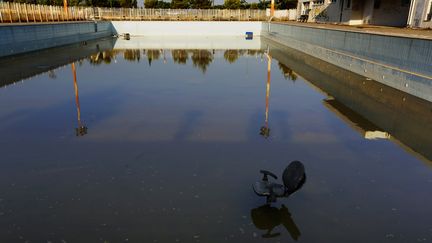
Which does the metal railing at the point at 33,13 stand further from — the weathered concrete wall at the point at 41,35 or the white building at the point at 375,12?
the white building at the point at 375,12

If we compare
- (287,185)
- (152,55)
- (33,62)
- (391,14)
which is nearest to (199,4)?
(391,14)

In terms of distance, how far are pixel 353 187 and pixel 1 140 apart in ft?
30.0

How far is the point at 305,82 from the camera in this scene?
17.6 meters

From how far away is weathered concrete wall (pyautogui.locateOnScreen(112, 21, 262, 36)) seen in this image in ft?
157

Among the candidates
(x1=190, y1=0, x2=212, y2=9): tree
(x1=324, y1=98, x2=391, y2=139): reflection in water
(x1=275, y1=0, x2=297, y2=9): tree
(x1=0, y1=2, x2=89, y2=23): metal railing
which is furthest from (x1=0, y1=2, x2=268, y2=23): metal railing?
(x1=324, y1=98, x2=391, y2=139): reflection in water

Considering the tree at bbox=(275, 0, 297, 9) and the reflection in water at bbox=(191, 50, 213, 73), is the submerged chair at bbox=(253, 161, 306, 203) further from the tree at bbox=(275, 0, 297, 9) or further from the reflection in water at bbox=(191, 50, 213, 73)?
the tree at bbox=(275, 0, 297, 9)

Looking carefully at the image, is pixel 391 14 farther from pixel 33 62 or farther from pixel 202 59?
pixel 33 62

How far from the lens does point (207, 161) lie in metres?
8.00

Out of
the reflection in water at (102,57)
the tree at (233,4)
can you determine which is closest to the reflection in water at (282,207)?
the reflection in water at (102,57)

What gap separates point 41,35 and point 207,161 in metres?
26.3

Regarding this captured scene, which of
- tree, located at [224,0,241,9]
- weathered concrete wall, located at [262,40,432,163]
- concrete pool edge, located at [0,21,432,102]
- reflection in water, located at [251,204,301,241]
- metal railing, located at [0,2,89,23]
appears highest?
tree, located at [224,0,241,9]

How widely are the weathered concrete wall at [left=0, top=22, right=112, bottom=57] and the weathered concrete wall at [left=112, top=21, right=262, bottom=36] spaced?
6.68 metres

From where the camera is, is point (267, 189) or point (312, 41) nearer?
point (267, 189)

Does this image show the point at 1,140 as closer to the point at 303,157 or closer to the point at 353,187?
the point at 303,157
